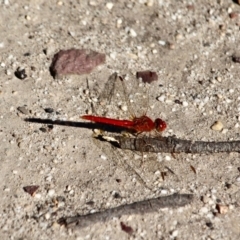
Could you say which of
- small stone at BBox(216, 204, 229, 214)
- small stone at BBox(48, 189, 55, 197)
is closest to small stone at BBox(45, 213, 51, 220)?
small stone at BBox(48, 189, 55, 197)

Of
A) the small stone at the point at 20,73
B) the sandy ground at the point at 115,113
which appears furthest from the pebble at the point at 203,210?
the small stone at the point at 20,73

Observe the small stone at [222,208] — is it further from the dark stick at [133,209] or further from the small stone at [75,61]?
the small stone at [75,61]

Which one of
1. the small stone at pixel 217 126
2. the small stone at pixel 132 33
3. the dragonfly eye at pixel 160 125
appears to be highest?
the dragonfly eye at pixel 160 125

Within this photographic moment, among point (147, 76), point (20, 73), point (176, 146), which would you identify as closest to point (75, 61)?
point (20, 73)

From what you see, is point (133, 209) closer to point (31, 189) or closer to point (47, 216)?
point (47, 216)

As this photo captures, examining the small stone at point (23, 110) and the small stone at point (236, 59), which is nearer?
the small stone at point (23, 110)

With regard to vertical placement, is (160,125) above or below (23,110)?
above

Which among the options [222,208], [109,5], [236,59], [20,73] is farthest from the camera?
[109,5]
